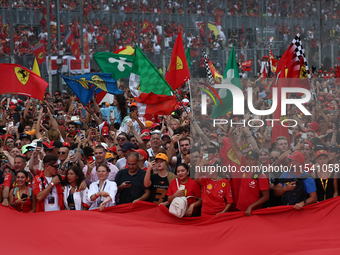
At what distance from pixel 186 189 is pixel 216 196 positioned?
1.57ft

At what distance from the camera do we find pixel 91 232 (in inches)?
292

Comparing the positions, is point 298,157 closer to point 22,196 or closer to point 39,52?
point 22,196

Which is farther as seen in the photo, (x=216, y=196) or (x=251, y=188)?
(x=216, y=196)

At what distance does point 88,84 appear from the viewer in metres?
14.1

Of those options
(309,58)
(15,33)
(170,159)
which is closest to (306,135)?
(170,159)

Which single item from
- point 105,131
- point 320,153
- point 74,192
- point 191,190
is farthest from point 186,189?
point 105,131

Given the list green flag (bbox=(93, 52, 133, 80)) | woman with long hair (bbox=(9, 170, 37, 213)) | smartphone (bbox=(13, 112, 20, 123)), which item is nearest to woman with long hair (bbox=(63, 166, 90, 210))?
woman with long hair (bbox=(9, 170, 37, 213))

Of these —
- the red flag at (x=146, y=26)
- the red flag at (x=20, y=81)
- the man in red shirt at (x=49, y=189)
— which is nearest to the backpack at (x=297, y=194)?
the man in red shirt at (x=49, y=189)

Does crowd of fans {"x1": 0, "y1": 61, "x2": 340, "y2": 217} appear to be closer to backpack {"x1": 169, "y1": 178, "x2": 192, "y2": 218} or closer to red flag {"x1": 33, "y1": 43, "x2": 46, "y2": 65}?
backpack {"x1": 169, "y1": 178, "x2": 192, "y2": 218}

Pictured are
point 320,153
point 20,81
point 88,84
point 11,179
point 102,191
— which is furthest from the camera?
point 88,84

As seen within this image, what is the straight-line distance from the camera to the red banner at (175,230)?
679cm

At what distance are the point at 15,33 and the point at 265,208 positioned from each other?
22.0 m

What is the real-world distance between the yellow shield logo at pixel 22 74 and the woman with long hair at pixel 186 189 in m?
6.02

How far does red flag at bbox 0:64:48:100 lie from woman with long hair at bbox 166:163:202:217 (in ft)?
18.6
